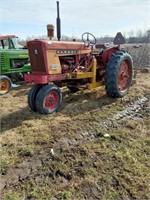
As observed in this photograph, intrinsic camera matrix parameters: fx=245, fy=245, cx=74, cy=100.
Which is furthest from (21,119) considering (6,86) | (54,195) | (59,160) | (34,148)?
(6,86)

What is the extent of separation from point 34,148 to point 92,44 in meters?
3.25

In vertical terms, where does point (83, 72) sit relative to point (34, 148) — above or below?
above

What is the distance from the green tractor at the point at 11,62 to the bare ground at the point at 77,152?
257 cm

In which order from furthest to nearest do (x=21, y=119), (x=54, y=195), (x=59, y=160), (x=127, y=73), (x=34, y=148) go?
(x=127, y=73) < (x=21, y=119) < (x=34, y=148) < (x=59, y=160) < (x=54, y=195)

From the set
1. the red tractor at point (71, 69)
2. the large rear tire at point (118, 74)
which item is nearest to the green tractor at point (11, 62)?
the red tractor at point (71, 69)

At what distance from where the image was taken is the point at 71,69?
209 inches

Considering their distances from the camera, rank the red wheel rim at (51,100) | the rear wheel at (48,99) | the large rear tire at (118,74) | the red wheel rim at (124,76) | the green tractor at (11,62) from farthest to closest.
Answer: the green tractor at (11,62), the red wheel rim at (124,76), the large rear tire at (118,74), the red wheel rim at (51,100), the rear wheel at (48,99)

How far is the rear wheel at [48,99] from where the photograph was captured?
4.53 m

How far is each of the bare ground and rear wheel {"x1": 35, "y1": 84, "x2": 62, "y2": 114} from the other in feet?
0.45

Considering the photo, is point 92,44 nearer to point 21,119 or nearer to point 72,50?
point 72,50

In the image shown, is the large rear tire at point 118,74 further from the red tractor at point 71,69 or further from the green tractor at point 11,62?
the green tractor at point 11,62

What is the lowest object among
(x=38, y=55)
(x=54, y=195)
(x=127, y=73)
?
(x=54, y=195)

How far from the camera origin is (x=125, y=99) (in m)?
5.63

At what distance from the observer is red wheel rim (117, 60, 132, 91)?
5766 mm
